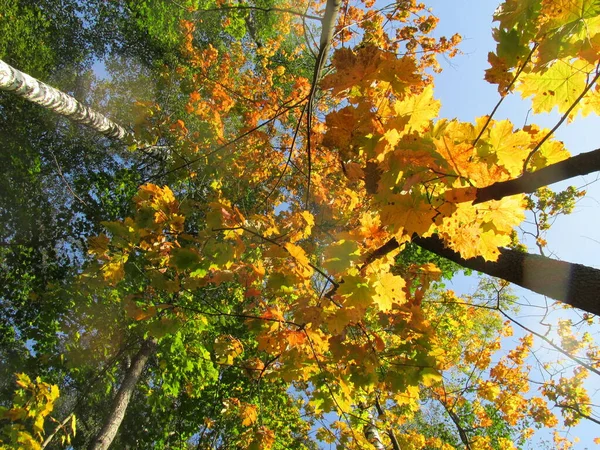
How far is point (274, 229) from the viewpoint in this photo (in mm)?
3266

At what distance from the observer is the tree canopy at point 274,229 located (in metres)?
1.61

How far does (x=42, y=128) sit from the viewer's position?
8875 millimetres

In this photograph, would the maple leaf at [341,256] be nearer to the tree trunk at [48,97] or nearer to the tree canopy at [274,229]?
the tree canopy at [274,229]

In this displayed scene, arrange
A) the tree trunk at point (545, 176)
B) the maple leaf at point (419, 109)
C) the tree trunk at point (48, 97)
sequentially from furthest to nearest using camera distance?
the tree trunk at point (48, 97) → the maple leaf at point (419, 109) → the tree trunk at point (545, 176)

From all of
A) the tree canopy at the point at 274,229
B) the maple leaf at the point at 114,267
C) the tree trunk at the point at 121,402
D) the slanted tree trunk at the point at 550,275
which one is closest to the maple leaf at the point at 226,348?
the tree canopy at the point at 274,229

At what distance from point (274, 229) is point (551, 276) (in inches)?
87.3

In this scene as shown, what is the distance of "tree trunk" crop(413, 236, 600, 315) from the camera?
1410 mm

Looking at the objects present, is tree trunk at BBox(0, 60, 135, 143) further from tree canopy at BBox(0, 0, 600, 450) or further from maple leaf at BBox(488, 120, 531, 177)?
maple leaf at BBox(488, 120, 531, 177)

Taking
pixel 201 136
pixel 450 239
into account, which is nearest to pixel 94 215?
pixel 201 136

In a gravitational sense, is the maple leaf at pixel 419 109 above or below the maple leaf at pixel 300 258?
above

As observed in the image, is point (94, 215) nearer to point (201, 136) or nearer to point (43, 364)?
point (43, 364)

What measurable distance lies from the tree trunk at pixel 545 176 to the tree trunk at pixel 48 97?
5.00 meters

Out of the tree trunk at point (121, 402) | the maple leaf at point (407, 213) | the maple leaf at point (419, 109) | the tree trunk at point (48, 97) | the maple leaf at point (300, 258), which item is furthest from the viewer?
the tree trunk at point (121, 402)

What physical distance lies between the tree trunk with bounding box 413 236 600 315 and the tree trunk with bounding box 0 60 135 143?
5.19 metres
